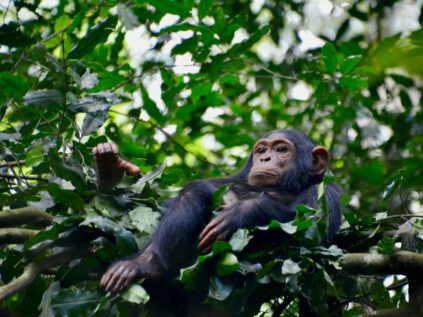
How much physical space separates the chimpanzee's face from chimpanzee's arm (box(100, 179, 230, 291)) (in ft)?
2.81

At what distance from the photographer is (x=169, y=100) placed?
536cm

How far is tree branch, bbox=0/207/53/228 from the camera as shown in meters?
3.22

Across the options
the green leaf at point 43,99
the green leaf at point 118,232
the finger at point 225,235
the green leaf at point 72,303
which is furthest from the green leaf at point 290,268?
the green leaf at point 43,99

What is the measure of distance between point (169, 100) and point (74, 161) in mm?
2158

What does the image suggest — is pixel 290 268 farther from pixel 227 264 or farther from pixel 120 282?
pixel 120 282

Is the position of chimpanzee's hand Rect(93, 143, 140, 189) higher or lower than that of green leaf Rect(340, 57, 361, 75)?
lower

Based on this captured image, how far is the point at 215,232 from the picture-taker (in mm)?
3379

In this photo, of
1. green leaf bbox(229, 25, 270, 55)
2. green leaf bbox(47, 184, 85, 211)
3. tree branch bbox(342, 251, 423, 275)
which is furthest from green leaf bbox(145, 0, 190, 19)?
tree branch bbox(342, 251, 423, 275)

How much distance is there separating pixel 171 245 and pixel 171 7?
6.37 ft

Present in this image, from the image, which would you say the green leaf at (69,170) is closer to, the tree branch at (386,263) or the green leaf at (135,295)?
the green leaf at (135,295)

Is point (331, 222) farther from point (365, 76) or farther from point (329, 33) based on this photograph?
point (329, 33)

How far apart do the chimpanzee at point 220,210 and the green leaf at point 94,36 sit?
72cm

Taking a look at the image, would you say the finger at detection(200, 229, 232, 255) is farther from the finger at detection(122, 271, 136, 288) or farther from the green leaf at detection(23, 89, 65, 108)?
the green leaf at detection(23, 89, 65, 108)

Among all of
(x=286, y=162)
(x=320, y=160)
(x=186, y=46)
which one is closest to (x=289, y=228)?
(x=286, y=162)
